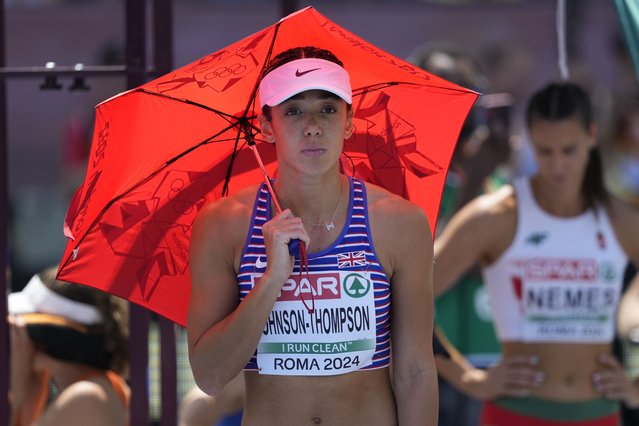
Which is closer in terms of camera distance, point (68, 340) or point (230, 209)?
point (230, 209)

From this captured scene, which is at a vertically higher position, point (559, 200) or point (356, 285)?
point (559, 200)

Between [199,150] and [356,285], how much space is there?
0.69 meters

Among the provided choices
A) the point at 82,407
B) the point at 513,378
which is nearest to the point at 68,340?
the point at 82,407

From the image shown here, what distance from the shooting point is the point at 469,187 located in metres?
5.90

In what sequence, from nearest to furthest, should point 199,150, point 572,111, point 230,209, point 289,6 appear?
point 230,209 < point 199,150 < point 289,6 < point 572,111

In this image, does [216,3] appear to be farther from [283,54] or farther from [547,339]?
[283,54]

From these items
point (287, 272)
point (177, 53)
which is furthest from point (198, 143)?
point (177, 53)

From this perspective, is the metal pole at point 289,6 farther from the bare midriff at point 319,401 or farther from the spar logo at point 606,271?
the spar logo at point 606,271

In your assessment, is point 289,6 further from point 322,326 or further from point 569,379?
point 569,379

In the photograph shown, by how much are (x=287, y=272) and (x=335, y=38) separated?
0.68m

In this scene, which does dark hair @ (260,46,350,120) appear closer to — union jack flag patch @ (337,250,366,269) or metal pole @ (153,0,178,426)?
union jack flag patch @ (337,250,366,269)

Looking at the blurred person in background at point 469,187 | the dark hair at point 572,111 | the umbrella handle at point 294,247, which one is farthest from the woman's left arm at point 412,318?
the blurred person in background at point 469,187

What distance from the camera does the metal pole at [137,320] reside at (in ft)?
12.6

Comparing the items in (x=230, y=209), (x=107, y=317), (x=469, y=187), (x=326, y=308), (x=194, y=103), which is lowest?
(x=107, y=317)
